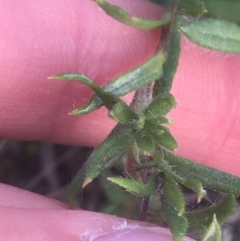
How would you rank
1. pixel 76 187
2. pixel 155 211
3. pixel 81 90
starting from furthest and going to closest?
pixel 81 90, pixel 76 187, pixel 155 211

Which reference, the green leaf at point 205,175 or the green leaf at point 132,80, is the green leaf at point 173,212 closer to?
the green leaf at point 205,175

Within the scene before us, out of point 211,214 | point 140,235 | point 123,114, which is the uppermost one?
point 123,114

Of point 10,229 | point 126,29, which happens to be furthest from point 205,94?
point 10,229

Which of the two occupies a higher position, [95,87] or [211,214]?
[95,87]

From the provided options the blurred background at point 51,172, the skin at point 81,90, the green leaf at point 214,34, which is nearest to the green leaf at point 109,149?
the skin at point 81,90

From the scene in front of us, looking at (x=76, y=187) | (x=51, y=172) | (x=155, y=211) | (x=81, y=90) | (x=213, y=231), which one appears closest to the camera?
(x=213, y=231)

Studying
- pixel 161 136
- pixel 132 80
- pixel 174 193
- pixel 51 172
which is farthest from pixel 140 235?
pixel 51 172

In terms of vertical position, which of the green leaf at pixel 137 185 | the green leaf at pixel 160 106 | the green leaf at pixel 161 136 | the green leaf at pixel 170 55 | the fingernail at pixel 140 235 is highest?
the green leaf at pixel 170 55

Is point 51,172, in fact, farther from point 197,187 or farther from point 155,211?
point 197,187
